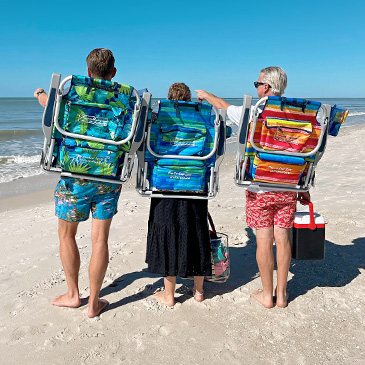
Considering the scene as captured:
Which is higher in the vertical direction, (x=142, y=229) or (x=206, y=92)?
(x=206, y=92)

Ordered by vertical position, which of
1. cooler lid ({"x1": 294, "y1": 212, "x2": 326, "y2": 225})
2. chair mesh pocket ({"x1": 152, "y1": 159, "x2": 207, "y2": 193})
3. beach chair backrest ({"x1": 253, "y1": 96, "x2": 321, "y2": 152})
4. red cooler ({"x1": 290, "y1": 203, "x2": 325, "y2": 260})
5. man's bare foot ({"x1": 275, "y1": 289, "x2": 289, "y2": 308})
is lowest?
man's bare foot ({"x1": 275, "y1": 289, "x2": 289, "y2": 308})

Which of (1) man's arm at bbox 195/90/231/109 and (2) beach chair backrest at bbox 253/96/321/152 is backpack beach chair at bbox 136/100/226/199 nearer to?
(1) man's arm at bbox 195/90/231/109

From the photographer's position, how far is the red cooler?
319 centimetres

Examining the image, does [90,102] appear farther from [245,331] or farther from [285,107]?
[245,331]

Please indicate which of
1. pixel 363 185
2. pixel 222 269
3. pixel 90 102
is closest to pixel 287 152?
pixel 222 269

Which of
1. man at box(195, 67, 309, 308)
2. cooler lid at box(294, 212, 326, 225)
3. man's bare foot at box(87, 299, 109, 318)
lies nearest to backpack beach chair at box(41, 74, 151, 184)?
man at box(195, 67, 309, 308)

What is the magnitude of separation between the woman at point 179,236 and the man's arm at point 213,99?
20 centimetres

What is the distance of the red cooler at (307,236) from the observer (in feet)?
10.5

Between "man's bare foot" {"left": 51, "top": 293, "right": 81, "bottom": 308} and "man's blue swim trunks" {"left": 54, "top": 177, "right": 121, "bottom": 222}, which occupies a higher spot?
"man's blue swim trunks" {"left": 54, "top": 177, "right": 121, "bottom": 222}

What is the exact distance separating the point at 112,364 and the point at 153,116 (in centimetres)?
171

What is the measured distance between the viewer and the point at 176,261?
312 cm

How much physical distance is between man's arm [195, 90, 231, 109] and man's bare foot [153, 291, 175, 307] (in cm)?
162

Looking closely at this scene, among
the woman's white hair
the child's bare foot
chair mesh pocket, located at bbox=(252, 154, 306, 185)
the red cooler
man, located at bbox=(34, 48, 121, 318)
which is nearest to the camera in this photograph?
man, located at bbox=(34, 48, 121, 318)

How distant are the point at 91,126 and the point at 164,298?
5.16ft
